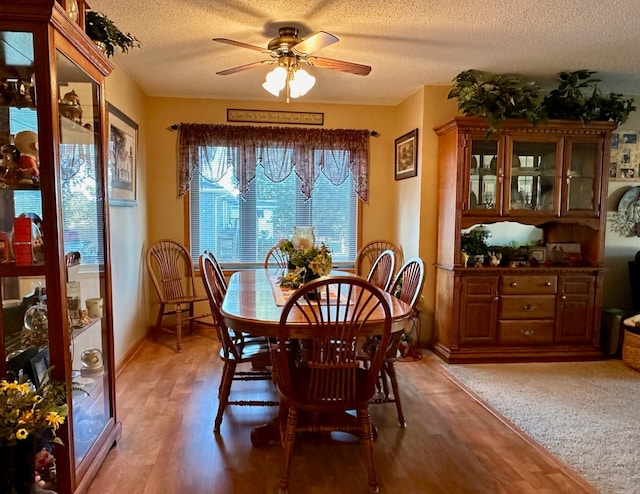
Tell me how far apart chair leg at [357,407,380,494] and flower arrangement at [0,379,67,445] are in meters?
1.24

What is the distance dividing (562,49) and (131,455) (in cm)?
375

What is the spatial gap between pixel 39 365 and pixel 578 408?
10.1 ft

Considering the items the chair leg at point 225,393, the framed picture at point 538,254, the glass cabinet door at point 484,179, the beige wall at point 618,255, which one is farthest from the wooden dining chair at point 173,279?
the beige wall at point 618,255

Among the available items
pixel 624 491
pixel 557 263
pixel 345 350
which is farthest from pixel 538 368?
pixel 345 350

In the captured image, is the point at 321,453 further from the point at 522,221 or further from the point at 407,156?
the point at 407,156

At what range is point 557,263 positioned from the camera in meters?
3.92

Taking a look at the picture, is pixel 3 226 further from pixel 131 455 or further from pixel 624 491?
pixel 624 491

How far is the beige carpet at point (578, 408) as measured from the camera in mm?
2166

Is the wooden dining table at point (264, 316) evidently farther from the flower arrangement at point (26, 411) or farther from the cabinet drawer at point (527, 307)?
the cabinet drawer at point (527, 307)

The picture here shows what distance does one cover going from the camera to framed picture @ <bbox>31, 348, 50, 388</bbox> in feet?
5.68

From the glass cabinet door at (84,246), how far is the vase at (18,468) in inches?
12.2

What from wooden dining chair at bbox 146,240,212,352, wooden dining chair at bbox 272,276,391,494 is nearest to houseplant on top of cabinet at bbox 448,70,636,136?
wooden dining chair at bbox 272,276,391,494

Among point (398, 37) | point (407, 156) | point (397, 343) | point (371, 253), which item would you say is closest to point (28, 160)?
point (397, 343)

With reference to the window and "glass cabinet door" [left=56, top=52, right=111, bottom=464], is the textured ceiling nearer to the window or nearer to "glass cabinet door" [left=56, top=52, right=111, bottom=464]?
"glass cabinet door" [left=56, top=52, right=111, bottom=464]
